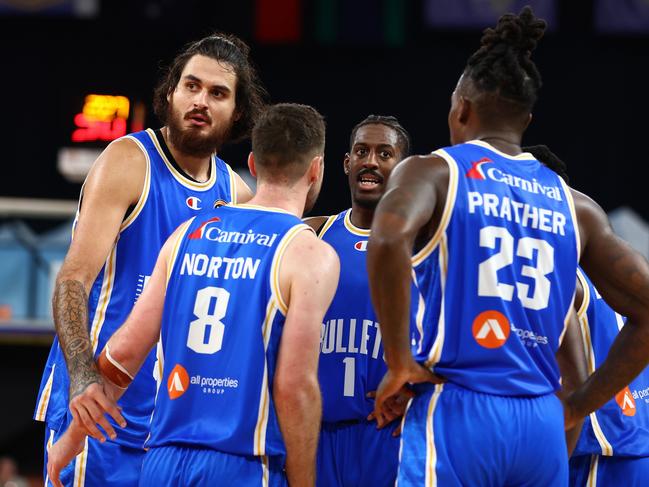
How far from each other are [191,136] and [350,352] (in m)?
1.21

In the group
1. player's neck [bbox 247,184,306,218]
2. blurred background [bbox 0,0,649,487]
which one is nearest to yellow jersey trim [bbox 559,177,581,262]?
player's neck [bbox 247,184,306,218]

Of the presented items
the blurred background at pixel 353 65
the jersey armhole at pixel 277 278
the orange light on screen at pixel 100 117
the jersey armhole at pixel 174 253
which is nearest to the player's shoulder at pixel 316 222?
the jersey armhole at pixel 174 253

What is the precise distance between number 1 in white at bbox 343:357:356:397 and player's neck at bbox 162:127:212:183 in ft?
3.50

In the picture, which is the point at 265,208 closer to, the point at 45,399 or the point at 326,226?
the point at 326,226

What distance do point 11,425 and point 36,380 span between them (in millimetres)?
567

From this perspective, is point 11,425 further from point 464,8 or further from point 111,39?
point 464,8

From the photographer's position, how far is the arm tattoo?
13.3 feet

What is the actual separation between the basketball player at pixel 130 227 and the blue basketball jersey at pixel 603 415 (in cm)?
173

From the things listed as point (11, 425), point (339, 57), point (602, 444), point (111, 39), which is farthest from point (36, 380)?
point (602, 444)

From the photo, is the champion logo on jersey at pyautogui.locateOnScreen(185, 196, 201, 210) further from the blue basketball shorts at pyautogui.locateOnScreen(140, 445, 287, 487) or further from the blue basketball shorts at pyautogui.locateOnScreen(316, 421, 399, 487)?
the blue basketball shorts at pyautogui.locateOnScreen(140, 445, 287, 487)

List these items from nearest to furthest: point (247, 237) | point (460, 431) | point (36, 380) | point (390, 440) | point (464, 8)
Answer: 1. point (460, 431)
2. point (247, 237)
3. point (390, 440)
4. point (36, 380)
5. point (464, 8)

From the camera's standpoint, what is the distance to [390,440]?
4.68 metres

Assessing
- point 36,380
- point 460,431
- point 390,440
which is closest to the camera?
point 460,431

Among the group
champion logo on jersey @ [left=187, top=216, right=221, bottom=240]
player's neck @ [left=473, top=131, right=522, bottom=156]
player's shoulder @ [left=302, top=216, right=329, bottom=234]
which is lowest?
player's shoulder @ [left=302, top=216, right=329, bottom=234]
